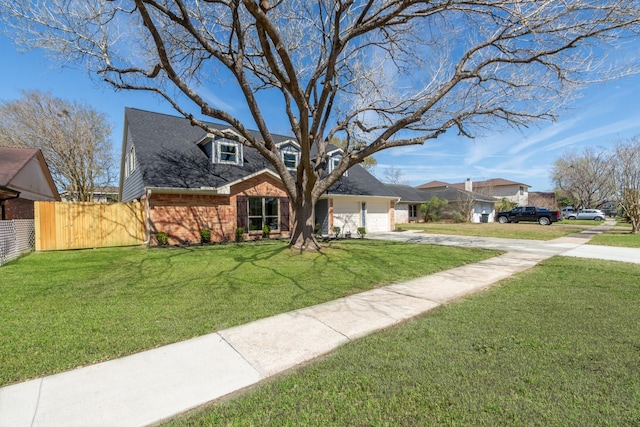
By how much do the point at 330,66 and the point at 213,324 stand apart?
698 cm

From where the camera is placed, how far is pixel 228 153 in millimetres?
14250

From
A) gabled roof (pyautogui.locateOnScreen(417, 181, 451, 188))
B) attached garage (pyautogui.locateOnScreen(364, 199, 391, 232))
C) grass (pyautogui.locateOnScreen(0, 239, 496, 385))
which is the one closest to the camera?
grass (pyautogui.locateOnScreen(0, 239, 496, 385))

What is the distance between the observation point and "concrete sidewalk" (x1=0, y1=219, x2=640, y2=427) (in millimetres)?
2139

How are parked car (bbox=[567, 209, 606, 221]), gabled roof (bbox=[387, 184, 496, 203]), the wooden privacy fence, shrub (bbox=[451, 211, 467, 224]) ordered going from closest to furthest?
1. the wooden privacy fence
2. shrub (bbox=[451, 211, 467, 224])
3. gabled roof (bbox=[387, 184, 496, 203])
4. parked car (bbox=[567, 209, 606, 221])

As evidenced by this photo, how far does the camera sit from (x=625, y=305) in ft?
14.2

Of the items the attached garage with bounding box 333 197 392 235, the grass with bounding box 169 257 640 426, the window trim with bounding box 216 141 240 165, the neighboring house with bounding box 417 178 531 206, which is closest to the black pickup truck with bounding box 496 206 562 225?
the attached garage with bounding box 333 197 392 235

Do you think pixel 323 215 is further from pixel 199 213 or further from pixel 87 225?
pixel 87 225

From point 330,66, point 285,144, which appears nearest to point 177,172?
point 285,144

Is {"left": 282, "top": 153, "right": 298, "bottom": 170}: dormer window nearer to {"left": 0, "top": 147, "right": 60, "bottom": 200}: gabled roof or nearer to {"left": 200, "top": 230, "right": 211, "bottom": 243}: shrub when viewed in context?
{"left": 200, "top": 230, "right": 211, "bottom": 243}: shrub

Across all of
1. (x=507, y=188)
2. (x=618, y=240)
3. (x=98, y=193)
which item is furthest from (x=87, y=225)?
(x=507, y=188)

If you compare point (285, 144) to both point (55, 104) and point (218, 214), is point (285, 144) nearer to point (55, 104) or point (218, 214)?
point (218, 214)

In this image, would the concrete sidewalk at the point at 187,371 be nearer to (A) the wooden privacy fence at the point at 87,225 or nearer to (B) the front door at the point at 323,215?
(A) the wooden privacy fence at the point at 87,225

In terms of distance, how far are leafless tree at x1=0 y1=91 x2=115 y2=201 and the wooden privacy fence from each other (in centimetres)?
1206

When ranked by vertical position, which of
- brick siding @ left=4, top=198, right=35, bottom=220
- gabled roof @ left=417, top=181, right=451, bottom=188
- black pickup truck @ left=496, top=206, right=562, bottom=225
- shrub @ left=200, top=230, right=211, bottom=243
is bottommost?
shrub @ left=200, top=230, right=211, bottom=243
